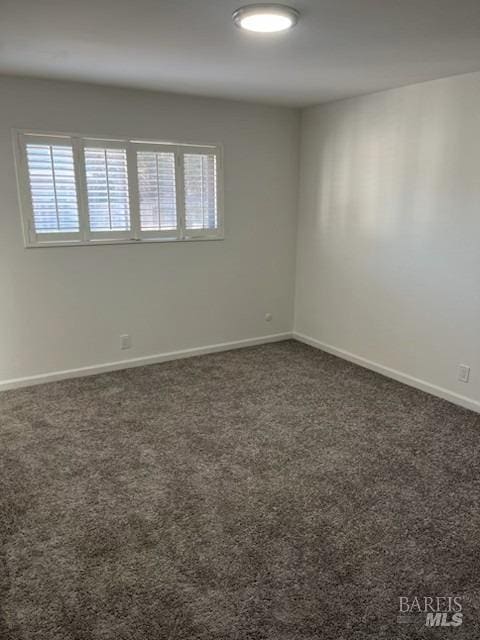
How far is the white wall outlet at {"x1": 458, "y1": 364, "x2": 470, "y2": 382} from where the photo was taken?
3584mm

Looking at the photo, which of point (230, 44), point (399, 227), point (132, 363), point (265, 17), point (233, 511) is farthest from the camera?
point (132, 363)

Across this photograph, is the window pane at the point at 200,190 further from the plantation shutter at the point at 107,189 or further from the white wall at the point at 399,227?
the white wall at the point at 399,227

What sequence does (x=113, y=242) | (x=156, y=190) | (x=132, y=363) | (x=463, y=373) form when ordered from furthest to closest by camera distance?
(x=132, y=363)
(x=156, y=190)
(x=113, y=242)
(x=463, y=373)

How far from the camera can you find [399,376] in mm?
4148

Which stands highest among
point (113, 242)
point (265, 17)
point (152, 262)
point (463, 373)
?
point (265, 17)

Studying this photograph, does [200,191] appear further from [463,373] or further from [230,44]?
[463,373]

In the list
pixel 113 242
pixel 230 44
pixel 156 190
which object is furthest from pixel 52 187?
pixel 230 44

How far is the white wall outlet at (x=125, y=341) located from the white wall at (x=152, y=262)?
0.19 ft

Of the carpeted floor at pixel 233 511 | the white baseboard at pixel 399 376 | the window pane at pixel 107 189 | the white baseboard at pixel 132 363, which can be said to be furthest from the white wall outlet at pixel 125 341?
the white baseboard at pixel 399 376

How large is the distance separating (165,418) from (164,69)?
8.08 feet

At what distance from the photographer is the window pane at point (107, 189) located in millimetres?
3920

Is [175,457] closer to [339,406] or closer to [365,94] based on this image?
[339,406]

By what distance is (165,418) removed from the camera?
343cm

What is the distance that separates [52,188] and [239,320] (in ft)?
7.34
